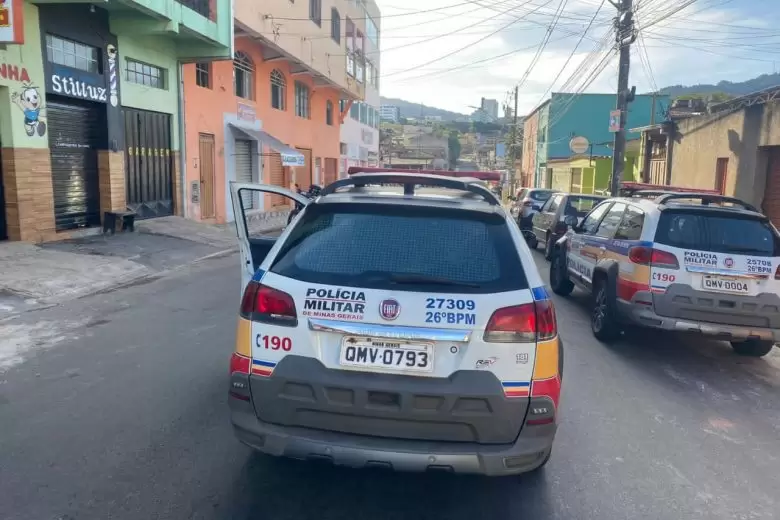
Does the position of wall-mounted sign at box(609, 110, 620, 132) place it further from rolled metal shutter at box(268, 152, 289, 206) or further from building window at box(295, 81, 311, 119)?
building window at box(295, 81, 311, 119)

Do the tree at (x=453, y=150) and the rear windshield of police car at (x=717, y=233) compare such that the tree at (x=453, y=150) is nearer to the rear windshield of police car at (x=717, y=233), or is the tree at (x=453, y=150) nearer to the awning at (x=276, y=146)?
the awning at (x=276, y=146)

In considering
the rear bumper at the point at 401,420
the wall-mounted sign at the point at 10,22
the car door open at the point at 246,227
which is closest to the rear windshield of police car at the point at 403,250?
the rear bumper at the point at 401,420

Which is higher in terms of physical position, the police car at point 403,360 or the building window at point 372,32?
the building window at point 372,32

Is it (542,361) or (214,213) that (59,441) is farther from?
(214,213)

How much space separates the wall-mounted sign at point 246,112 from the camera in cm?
2120

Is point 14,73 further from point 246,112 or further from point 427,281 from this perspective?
point 427,281

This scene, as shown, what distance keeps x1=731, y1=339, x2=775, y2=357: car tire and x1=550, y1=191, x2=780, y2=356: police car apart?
1 centimetres

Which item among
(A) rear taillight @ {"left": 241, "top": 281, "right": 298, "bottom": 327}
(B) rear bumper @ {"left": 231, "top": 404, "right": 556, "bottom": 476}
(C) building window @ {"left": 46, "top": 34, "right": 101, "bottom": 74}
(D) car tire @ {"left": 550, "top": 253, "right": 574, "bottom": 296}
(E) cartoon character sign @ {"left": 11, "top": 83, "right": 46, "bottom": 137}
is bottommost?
(D) car tire @ {"left": 550, "top": 253, "right": 574, "bottom": 296}

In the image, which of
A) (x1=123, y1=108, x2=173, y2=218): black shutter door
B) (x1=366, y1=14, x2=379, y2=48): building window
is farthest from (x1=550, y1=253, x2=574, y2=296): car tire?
(x1=366, y1=14, x2=379, y2=48): building window

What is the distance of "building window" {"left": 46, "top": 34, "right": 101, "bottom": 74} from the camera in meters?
12.2

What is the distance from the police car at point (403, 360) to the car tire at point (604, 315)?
12.6 feet

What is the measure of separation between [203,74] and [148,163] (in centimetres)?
437

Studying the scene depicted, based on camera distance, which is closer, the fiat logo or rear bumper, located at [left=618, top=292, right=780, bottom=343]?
the fiat logo

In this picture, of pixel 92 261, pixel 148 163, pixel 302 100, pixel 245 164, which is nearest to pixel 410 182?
pixel 92 261
